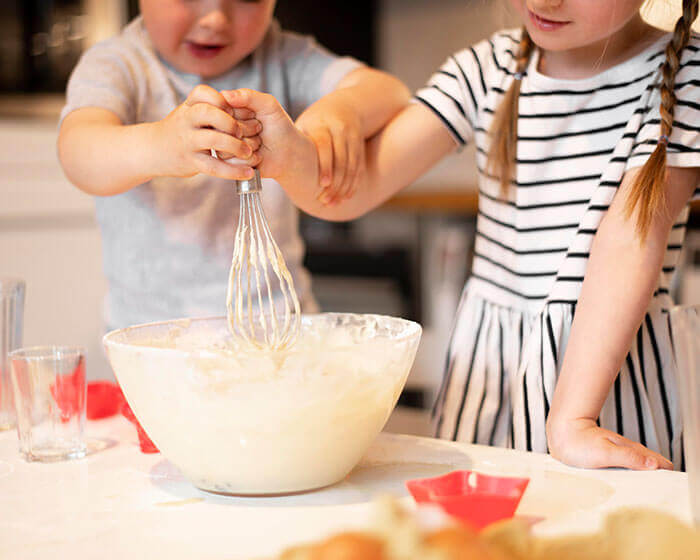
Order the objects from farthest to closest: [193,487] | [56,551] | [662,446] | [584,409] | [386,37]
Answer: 1. [386,37]
2. [662,446]
3. [584,409]
4. [193,487]
5. [56,551]

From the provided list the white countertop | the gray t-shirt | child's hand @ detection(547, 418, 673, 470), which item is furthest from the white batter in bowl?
the gray t-shirt

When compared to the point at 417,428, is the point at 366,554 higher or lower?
higher

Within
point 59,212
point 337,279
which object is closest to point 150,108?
point 59,212

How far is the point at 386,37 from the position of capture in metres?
3.22

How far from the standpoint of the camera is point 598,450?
0.59 meters

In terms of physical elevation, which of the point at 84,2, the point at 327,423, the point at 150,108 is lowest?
the point at 327,423

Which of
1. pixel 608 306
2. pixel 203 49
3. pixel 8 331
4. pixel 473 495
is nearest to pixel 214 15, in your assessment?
pixel 203 49

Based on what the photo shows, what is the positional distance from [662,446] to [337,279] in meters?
2.04

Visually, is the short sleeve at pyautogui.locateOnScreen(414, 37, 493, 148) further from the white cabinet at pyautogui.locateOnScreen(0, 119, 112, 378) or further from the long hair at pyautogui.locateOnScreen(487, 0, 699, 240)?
the white cabinet at pyautogui.locateOnScreen(0, 119, 112, 378)

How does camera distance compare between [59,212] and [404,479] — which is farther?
[59,212]

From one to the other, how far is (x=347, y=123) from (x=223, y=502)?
1.43ft

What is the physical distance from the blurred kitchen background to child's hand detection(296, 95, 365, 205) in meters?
1.16

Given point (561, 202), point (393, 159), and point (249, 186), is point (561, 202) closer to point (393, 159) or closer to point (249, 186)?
point (393, 159)

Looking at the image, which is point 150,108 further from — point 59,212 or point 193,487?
point 59,212
